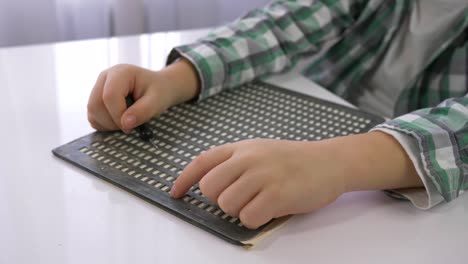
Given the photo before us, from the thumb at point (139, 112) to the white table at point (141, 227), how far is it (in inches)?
1.9

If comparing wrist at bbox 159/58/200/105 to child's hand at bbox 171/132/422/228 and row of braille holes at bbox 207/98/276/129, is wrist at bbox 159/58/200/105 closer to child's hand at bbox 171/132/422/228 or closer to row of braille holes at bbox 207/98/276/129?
row of braille holes at bbox 207/98/276/129

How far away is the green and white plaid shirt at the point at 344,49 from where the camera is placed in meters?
0.81

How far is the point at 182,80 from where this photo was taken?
754mm

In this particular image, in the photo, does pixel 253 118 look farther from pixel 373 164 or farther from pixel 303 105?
pixel 373 164

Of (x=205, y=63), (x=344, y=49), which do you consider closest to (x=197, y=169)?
(x=205, y=63)

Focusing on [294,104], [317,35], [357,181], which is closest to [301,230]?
[357,181]

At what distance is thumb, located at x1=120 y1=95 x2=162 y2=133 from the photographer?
2.18ft

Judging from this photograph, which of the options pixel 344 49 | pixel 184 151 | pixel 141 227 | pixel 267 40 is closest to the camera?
pixel 141 227

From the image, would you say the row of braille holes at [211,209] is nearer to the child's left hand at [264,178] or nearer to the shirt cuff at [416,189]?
the child's left hand at [264,178]

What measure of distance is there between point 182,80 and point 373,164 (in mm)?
269

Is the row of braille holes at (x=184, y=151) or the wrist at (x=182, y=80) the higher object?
the wrist at (x=182, y=80)

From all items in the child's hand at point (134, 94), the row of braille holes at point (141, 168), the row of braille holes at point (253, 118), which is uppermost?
the child's hand at point (134, 94)

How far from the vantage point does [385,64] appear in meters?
0.92

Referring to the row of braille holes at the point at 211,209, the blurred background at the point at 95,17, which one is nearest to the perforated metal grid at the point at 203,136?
the row of braille holes at the point at 211,209
